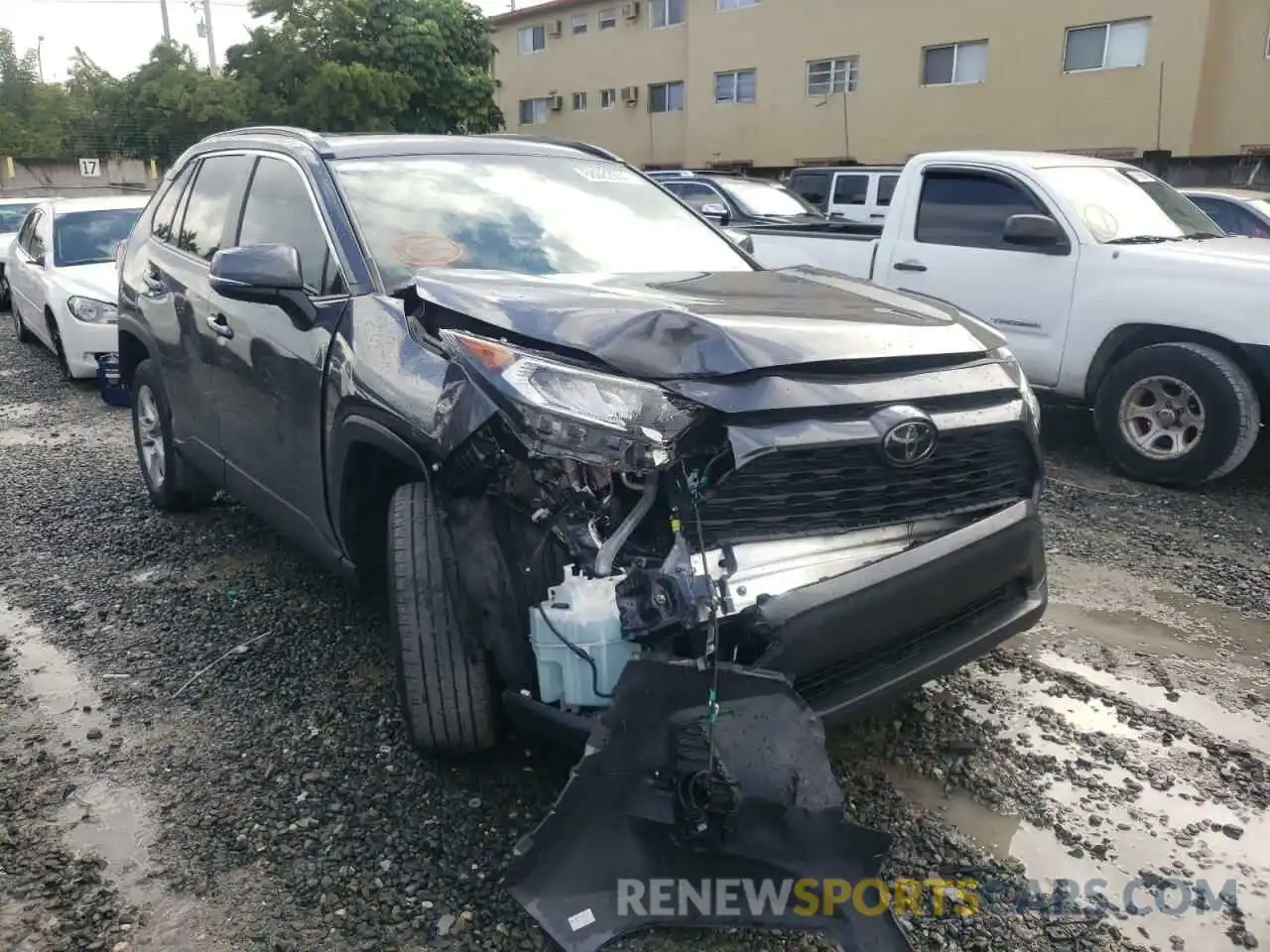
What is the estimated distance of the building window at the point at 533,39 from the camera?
34.5m

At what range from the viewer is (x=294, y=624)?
415 cm

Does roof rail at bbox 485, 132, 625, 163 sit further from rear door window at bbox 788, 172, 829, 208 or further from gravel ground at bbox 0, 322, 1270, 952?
rear door window at bbox 788, 172, 829, 208

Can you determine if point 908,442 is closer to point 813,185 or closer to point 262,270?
point 262,270

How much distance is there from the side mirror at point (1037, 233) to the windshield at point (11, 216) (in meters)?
14.4

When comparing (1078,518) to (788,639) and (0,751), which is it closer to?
(788,639)

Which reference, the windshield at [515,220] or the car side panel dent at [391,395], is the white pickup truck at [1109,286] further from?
the car side panel dent at [391,395]

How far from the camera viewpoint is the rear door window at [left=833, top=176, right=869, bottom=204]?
14.9m

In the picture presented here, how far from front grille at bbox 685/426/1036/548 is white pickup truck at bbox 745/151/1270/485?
3.26 m

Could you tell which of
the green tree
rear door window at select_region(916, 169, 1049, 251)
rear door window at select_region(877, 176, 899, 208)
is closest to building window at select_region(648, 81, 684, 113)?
the green tree

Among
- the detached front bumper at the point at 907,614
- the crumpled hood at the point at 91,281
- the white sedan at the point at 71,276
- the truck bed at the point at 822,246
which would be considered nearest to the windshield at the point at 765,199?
the truck bed at the point at 822,246

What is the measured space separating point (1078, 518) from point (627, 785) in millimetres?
3887

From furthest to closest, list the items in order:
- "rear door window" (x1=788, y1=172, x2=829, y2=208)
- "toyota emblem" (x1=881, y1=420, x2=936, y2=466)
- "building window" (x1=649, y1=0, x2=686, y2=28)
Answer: "building window" (x1=649, y1=0, x2=686, y2=28) → "rear door window" (x1=788, y1=172, x2=829, y2=208) → "toyota emblem" (x1=881, y1=420, x2=936, y2=466)

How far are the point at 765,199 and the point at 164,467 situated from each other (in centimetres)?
929

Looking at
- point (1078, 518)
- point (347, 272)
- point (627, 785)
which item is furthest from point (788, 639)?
point (1078, 518)
